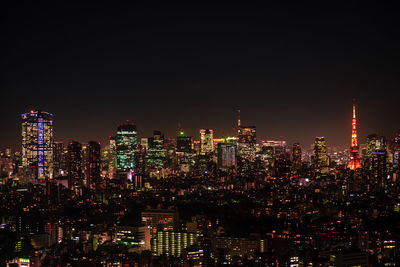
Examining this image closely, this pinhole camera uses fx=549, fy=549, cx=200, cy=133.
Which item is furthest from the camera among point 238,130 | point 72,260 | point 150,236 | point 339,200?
point 238,130

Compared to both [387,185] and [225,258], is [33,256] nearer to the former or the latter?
[225,258]

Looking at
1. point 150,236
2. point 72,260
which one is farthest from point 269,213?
point 72,260

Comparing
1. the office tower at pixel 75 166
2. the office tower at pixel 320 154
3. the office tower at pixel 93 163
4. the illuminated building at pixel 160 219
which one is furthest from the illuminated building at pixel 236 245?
the office tower at pixel 320 154

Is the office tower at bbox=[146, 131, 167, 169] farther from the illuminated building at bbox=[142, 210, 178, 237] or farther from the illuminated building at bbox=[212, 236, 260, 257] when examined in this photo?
the illuminated building at bbox=[212, 236, 260, 257]

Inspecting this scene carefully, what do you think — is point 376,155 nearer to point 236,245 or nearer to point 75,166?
point 75,166

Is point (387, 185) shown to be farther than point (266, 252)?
Yes

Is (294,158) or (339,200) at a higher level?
(294,158)

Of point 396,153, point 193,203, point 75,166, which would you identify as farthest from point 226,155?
point 193,203

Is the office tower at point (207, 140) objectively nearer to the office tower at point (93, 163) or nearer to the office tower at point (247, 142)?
the office tower at point (247, 142)
